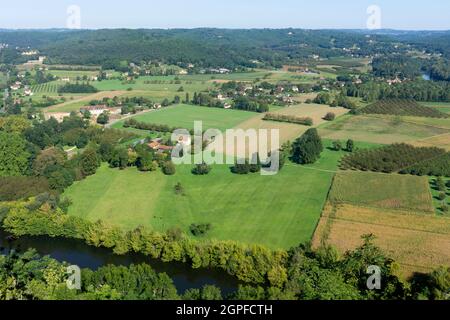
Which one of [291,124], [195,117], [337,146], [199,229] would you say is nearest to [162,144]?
[195,117]

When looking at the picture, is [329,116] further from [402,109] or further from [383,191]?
[383,191]

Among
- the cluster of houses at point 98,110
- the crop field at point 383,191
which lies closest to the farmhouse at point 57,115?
the cluster of houses at point 98,110

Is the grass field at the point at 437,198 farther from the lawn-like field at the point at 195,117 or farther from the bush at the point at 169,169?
the lawn-like field at the point at 195,117

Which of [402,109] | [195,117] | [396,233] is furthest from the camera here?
[402,109]

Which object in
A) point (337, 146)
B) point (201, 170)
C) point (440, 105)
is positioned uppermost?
point (440, 105)

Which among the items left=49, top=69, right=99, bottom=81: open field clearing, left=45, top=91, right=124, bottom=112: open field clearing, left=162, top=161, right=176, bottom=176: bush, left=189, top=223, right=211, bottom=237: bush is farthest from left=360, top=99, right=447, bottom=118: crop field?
left=49, top=69, right=99, bottom=81: open field clearing

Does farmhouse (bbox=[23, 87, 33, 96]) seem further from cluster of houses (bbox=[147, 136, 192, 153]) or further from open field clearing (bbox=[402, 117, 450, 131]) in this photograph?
open field clearing (bbox=[402, 117, 450, 131])

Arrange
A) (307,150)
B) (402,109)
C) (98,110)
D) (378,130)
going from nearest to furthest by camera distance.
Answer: (307,150), (378,130), (402,109), (98,110)
